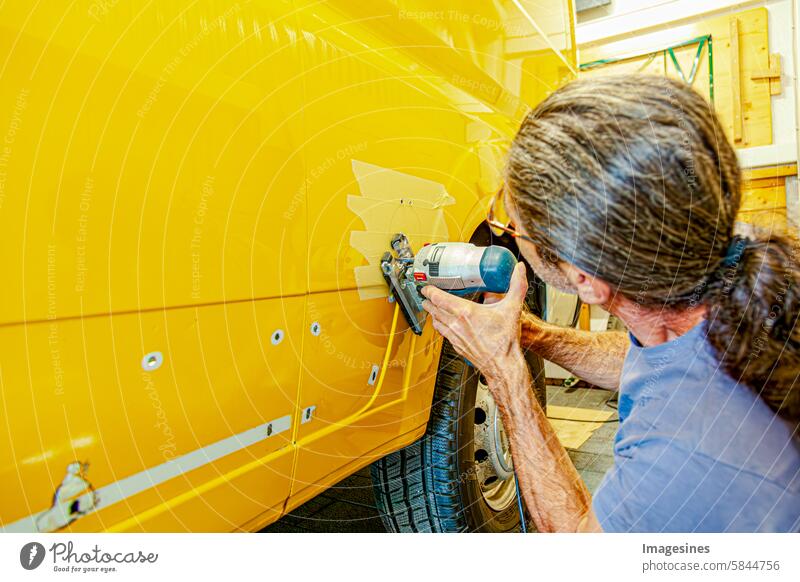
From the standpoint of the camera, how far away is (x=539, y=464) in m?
1.15

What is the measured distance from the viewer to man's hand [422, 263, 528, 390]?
1.24 metres

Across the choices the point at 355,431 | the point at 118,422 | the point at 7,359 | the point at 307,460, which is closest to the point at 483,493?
the point at 355,431

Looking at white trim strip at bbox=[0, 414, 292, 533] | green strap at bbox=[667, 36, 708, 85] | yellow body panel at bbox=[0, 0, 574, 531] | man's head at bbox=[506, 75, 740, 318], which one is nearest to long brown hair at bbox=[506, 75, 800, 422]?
man's head at bbox=[506, 75, 740, 318]

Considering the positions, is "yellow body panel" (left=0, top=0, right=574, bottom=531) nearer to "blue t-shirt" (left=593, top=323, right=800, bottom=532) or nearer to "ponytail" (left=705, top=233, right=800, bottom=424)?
"blue t-shirt" (left=593, top=323, right=800, bottom=532)

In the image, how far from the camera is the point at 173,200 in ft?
2.85

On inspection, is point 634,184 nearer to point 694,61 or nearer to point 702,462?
point 702,462

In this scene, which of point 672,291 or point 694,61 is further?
point 694,61

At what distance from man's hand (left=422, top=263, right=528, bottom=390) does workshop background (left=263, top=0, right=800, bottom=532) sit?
0.86 meters

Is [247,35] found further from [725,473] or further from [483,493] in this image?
[483,493]

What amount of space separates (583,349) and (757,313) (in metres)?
0.64

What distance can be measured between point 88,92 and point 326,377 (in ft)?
2.48

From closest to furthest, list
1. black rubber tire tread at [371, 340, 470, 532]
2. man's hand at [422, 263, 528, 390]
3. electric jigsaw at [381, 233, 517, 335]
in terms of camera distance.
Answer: man's hand at [422, 263, 528, 390] → electric jigsaw at [381, 233, 517, 335] → black rubber tire tread at [371, 340, 470, 532]
